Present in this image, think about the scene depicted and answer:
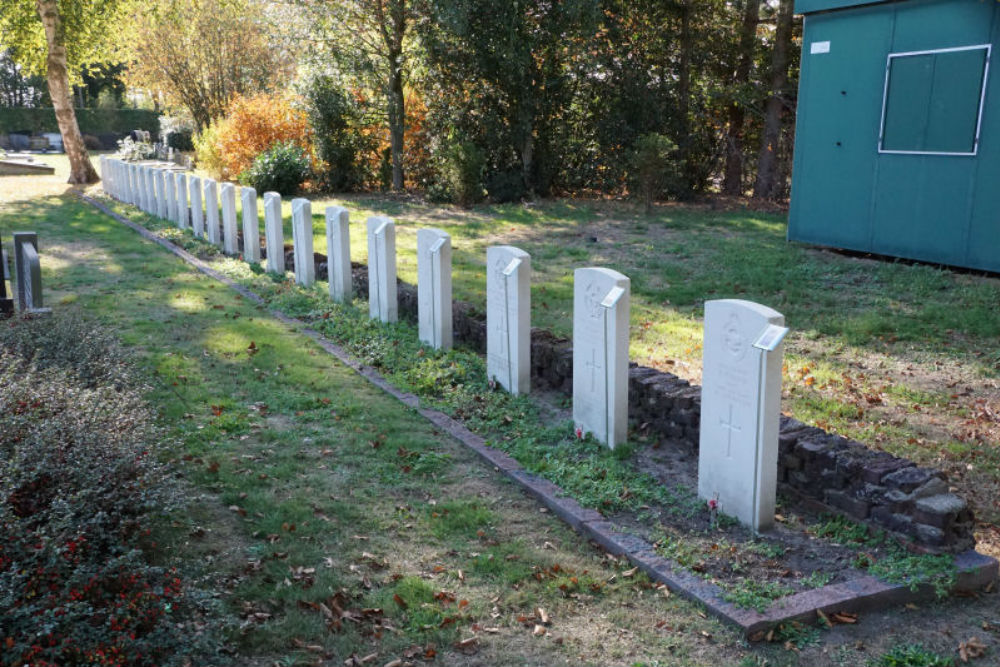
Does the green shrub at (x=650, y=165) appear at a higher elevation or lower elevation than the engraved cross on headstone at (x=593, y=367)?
higher

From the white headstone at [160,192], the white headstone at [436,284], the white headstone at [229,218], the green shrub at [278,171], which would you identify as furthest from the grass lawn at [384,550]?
the green shrub at [278,171]

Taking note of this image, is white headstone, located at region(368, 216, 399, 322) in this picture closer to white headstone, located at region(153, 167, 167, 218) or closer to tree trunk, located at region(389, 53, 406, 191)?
white headstone, located at region(153, 167, 167, 218)

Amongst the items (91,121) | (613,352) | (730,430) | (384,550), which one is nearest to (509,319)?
(613,352)

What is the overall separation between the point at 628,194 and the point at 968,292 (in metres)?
12.7

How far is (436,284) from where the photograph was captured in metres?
7.74

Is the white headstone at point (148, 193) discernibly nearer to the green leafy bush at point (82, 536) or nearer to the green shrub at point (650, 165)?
the green shrub at point (650, 165)

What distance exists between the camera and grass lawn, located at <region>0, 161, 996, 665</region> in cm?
361

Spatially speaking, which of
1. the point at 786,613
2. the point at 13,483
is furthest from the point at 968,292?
A: the point at 13,483

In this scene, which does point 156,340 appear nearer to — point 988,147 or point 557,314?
point 557,314

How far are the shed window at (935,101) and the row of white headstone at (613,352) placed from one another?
7081 mm

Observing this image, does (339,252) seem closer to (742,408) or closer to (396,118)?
(742,408)

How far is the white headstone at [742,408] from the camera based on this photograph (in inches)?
171

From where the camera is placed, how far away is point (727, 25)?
21047 mm

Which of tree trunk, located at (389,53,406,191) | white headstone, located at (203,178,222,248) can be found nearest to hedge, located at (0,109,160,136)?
tree trunk, located at (389,53,406,191)
